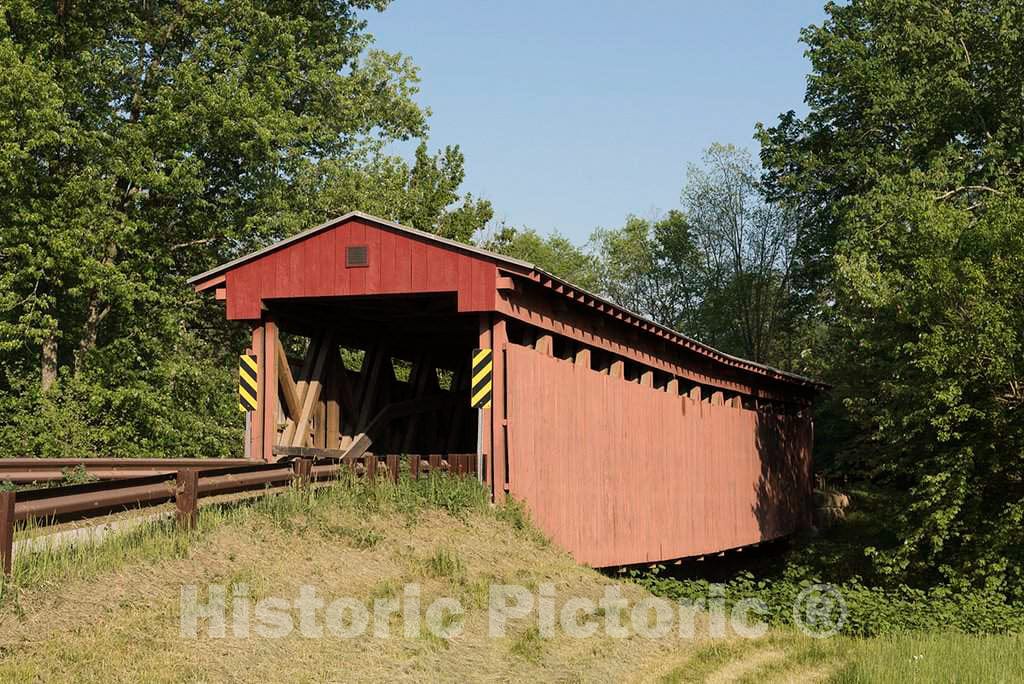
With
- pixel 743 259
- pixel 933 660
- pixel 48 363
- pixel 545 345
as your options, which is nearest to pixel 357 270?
pixel 545 345

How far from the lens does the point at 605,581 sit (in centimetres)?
1301

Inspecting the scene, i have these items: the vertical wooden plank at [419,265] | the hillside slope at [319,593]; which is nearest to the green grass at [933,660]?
the hillside slope at [319,593]

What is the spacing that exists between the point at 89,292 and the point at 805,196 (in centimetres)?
2406

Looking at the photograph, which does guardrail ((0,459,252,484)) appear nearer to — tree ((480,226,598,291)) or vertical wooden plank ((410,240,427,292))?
vertical wooden plank ((410,240,427,292))

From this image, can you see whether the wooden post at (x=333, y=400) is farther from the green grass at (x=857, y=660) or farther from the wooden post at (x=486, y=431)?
the green grass at (x=857, y=660)

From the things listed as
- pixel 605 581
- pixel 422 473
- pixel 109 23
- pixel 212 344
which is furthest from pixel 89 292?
pixel 605 581

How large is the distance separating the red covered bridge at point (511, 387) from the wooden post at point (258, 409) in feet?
0.06

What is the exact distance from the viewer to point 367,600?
1014cm

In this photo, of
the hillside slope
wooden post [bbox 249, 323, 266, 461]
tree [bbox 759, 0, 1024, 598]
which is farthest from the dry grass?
tree [bbox 759, 0, 1024, 598]

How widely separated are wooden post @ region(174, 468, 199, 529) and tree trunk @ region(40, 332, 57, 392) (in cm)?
1440

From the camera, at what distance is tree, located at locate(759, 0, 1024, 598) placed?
1712 cm

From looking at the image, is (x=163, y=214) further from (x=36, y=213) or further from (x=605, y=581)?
(x=605, y=581)

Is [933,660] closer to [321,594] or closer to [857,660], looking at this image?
[857,660]

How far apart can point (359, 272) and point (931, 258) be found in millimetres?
9194
